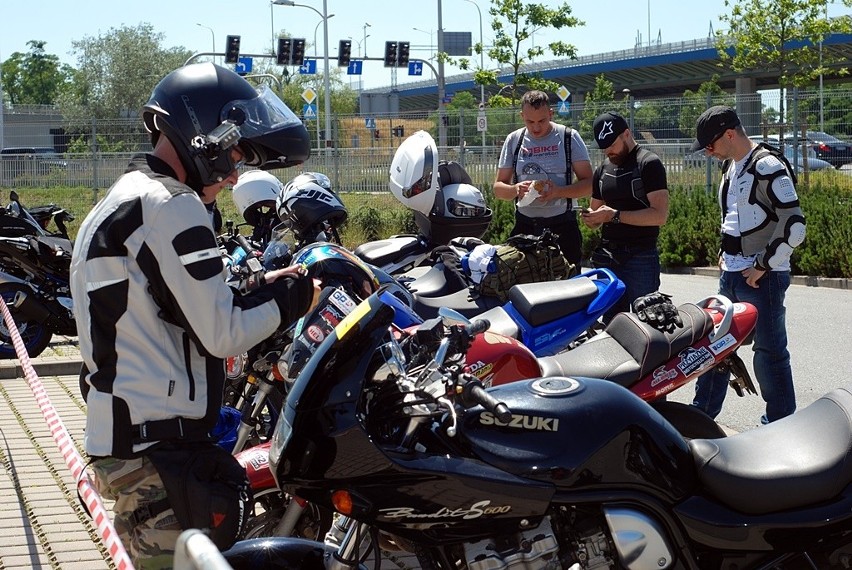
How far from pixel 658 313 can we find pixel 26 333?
6.53 metres

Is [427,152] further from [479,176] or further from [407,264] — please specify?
[479,176]

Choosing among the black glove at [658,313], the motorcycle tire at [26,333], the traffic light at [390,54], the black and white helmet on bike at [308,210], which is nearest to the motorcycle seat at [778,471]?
the black glove at [658,313]

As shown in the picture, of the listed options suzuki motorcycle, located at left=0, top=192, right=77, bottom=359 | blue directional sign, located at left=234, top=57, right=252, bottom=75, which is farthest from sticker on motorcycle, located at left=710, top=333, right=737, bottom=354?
blue directional sign, located at left=234, top=57, right=252, bottom=75

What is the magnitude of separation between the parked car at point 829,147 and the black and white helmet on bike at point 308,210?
522 inches

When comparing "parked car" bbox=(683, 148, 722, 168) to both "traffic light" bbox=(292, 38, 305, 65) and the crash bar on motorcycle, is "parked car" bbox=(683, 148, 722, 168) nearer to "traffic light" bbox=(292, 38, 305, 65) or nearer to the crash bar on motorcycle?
the crash bar on motorcycle

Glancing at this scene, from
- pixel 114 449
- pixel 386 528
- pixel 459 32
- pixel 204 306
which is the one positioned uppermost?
pixel 459 32

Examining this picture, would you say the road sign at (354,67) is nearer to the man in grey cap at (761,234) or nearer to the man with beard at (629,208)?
the man with beard at (629,208)

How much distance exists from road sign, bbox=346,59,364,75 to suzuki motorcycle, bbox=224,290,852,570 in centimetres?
4622

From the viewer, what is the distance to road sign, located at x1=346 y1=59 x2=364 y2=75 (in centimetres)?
4834

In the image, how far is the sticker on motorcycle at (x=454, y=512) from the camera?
2.97 meters

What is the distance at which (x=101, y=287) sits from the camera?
2.94 m

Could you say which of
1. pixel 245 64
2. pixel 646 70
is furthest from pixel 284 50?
pixel 646 70

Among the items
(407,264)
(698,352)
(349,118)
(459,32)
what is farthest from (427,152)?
(459,32)

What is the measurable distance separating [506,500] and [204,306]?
0.98m
